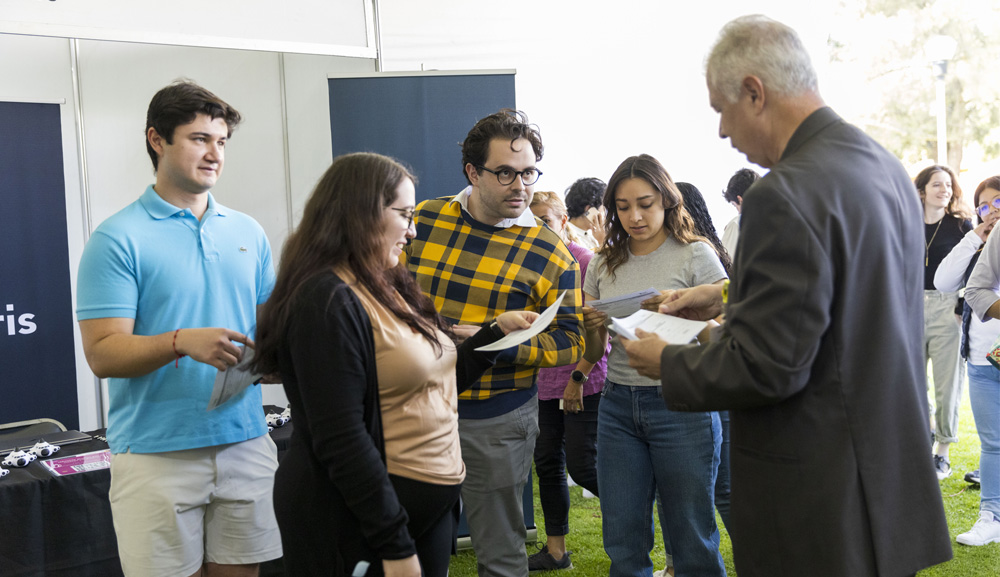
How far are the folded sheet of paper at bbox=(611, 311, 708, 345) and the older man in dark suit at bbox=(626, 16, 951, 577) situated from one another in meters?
0.12

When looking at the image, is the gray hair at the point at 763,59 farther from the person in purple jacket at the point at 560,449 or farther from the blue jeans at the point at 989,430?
the blue jeans at the point at 989,430

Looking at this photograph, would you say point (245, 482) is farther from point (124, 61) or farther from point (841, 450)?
point (124, 61)

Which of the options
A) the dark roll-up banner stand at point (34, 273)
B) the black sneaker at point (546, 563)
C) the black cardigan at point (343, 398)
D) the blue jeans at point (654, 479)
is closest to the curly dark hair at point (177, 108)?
the black cardigan at point (343, 398)

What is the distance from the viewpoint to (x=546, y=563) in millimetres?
3584

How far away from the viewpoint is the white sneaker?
363 cm

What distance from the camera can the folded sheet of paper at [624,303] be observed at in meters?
2.19

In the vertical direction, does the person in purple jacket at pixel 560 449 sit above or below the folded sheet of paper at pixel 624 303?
below

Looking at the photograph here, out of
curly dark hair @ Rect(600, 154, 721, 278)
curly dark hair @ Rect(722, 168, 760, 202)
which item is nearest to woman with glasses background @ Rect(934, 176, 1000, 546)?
curly dark hair @ Rect(722, 168, 760, 202)

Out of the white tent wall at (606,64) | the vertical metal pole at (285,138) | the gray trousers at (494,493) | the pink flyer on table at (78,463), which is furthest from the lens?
the white tent wall at (606,64)

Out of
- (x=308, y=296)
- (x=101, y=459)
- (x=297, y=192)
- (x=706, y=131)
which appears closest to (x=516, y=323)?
(x=308, y=296)

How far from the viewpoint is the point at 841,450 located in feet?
4.56

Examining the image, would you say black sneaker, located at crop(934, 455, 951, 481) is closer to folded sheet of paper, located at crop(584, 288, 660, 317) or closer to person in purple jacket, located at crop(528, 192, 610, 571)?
person in purple jacket, located at crop(528, 192, 610, 571)

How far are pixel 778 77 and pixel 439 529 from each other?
115 cm

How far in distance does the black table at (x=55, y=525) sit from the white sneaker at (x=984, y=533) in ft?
12.1
